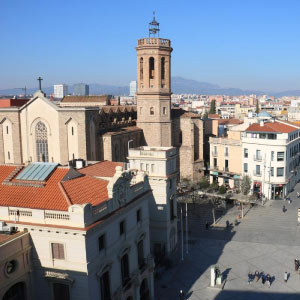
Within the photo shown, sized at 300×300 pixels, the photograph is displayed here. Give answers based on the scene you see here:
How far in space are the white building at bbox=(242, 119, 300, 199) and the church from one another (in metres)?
9.56

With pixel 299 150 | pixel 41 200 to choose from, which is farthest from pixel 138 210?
pixel 299 150

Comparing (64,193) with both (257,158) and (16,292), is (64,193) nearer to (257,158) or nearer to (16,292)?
(16,292)

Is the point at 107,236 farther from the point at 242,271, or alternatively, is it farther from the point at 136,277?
the point at 242,271

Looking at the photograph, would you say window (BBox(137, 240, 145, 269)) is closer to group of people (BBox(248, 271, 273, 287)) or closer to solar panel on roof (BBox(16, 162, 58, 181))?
solar panel on roof (BBox(16, 162, 58, 181))

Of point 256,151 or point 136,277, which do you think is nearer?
point 136,277

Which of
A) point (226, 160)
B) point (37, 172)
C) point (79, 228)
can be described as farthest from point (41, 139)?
point (79, 228)

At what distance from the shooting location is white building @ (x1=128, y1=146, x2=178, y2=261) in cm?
3326

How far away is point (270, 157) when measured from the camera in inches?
2111

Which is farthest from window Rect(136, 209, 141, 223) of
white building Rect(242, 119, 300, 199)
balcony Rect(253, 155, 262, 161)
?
balcony Rect(253, 155, 262, 161)

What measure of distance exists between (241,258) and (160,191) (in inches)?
370

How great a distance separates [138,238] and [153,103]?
1404 inches

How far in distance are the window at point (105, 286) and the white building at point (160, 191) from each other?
1270 cm

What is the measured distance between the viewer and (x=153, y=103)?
191 feet

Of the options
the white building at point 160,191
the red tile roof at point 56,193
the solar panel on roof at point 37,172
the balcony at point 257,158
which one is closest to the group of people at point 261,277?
the white building at point 160,191
